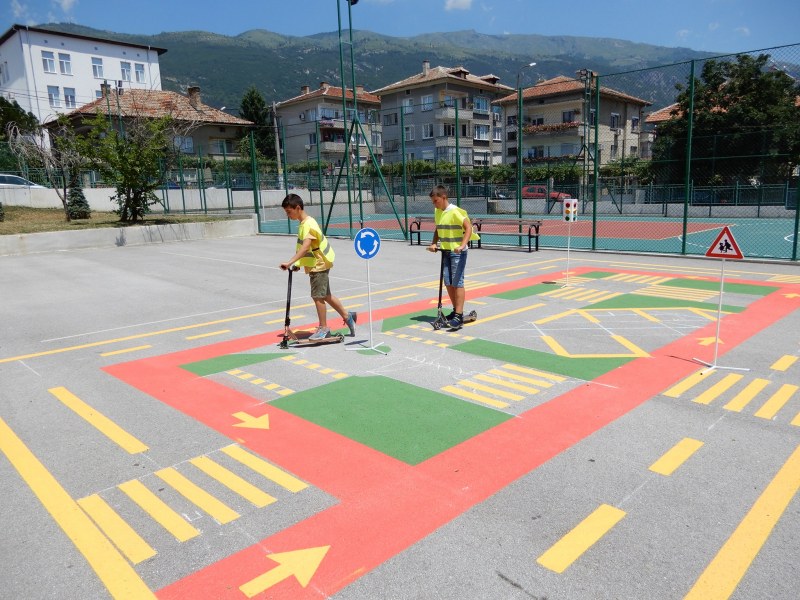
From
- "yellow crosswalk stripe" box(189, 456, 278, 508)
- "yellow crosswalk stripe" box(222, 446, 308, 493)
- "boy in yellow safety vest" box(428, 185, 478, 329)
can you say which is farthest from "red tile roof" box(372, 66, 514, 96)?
"yellow crosswalk stripe" box(189, 456, 278, 508)

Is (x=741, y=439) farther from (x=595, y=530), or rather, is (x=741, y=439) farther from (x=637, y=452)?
(x=595, y=530)

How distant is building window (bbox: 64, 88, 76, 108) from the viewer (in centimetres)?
6328

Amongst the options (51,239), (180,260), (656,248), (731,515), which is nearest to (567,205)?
(656,248)

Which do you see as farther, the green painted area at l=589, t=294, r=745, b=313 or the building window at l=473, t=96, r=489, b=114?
the building window at l=473, t=96, r=489, b=114

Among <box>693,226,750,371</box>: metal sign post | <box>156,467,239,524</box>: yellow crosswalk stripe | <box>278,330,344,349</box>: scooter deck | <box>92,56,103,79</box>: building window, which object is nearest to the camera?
<box>156,467,239,524</box>: yellow crosswalk stripe

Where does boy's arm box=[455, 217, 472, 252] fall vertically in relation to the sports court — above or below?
above

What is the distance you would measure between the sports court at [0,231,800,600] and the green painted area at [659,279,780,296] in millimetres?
1063

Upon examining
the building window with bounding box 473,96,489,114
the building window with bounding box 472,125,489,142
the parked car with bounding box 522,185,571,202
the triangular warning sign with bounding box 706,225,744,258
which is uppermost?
the building window with bounding box 473,96,489,114

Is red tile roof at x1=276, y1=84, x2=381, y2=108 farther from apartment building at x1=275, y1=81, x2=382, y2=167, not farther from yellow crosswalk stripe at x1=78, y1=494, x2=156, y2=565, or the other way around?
yellow crosswalk stripe at x1=78, y1=494, x2=156, y2=565

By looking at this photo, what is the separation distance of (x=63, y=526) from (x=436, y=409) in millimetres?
2969

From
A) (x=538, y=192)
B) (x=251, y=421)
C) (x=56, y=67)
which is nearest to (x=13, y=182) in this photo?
(x=538, y=192)

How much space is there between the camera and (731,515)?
3.60 m

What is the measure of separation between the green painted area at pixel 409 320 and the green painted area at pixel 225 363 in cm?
179

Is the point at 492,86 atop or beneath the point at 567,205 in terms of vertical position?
atop
